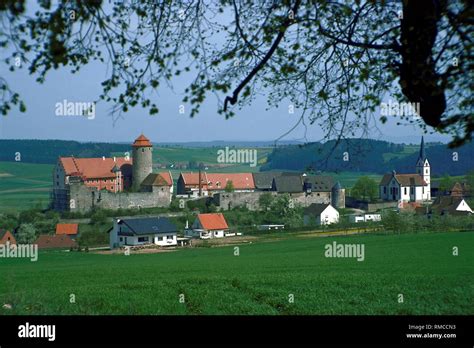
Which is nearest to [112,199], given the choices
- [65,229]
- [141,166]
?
[141,166]

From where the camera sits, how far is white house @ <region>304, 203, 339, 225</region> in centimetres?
3671

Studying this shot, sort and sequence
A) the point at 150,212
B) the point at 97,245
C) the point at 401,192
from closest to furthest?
the point at 97,245 < the point at 401,192 < the point at 150,212

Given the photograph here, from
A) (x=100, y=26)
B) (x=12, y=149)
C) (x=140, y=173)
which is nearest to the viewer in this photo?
(x=100, y=26)

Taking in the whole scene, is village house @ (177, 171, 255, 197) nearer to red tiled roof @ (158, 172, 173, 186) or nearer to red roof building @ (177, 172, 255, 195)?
red roof building @ (177, 172, 255, 195)

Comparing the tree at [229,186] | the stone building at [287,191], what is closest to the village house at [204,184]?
the tree at [229,186]

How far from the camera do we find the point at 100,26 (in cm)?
524

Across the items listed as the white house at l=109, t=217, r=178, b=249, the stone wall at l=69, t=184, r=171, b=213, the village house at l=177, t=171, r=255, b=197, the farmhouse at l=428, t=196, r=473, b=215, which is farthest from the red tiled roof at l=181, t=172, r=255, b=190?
the farmhouse at l=428, t=196, r=473, b=215

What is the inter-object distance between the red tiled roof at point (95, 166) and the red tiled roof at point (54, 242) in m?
14.9

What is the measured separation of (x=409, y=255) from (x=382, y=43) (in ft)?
39.1

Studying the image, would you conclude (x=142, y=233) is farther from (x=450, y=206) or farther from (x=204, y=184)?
(x=204, y=184)

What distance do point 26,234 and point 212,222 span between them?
35.0 ft
